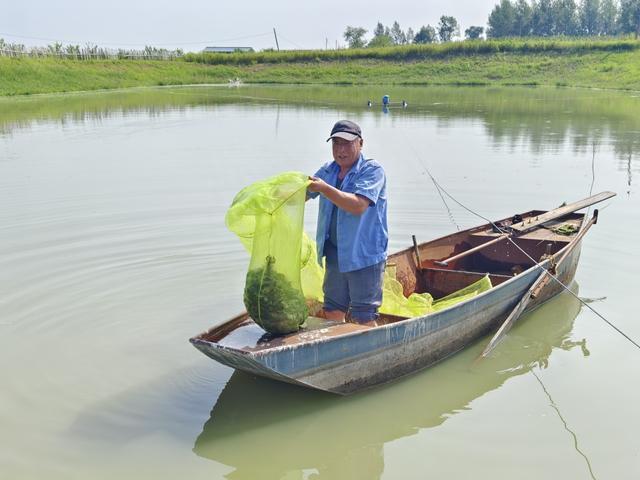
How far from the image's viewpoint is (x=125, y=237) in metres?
9.25

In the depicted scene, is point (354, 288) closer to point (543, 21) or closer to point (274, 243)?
point (274, 243)

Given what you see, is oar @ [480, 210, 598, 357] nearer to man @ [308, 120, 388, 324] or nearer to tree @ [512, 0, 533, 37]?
man @ [308, 120, 388, 324]

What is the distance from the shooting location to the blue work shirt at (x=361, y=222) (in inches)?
193

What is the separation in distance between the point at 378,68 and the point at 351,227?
52.0 meters

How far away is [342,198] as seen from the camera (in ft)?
15.2

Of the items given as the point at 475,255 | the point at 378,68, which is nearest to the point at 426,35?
the point at 378,68

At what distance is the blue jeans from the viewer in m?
5.19

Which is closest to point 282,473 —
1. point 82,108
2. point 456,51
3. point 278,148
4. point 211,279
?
point 211,279

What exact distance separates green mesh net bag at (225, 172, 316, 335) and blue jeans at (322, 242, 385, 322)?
536 mm

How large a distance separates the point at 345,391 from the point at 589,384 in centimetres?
201

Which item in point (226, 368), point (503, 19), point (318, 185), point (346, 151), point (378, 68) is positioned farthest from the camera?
point (503, 19)

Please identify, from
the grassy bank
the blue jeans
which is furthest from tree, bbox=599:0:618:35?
the blue jeans

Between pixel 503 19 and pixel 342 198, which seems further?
pixel 503 19

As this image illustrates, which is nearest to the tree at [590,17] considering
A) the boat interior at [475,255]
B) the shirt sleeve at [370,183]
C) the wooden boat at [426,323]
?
the boat interior at [475,255]
